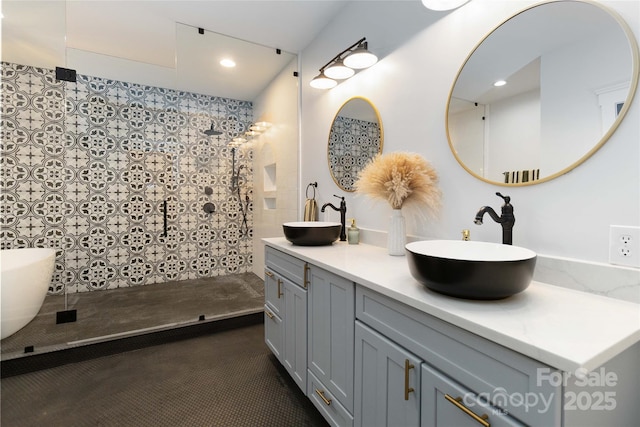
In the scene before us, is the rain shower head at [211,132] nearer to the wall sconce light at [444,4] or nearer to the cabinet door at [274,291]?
the cabinet door at [274,291]

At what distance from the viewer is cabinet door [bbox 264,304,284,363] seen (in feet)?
6.04

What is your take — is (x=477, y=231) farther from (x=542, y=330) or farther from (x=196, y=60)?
(x=196, y=60)

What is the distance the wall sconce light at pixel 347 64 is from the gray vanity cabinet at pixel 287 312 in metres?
1.28

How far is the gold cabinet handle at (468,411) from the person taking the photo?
668 millimetres

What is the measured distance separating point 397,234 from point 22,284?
2547mm

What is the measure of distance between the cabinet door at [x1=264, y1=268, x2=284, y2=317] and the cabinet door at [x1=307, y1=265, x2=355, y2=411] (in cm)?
39

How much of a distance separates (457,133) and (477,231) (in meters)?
0.47

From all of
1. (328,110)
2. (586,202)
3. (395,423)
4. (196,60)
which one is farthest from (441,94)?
(196,60)

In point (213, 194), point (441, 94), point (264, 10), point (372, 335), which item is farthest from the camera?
point (213, 194)

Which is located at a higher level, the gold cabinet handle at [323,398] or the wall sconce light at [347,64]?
the wall sconce light at [347,64]

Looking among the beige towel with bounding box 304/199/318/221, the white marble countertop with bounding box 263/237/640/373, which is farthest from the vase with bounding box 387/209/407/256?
the beige towel with bounding box 304/199/318/221

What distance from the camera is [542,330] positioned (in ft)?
2.10

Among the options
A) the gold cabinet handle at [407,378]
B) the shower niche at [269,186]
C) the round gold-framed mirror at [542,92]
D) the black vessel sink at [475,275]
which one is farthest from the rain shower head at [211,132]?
the gold cabinet handle at [407,378]

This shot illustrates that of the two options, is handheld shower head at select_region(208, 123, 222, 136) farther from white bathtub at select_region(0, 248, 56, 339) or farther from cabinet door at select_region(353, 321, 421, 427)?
cabinet door at select_region(353, 321, 421, 427)
